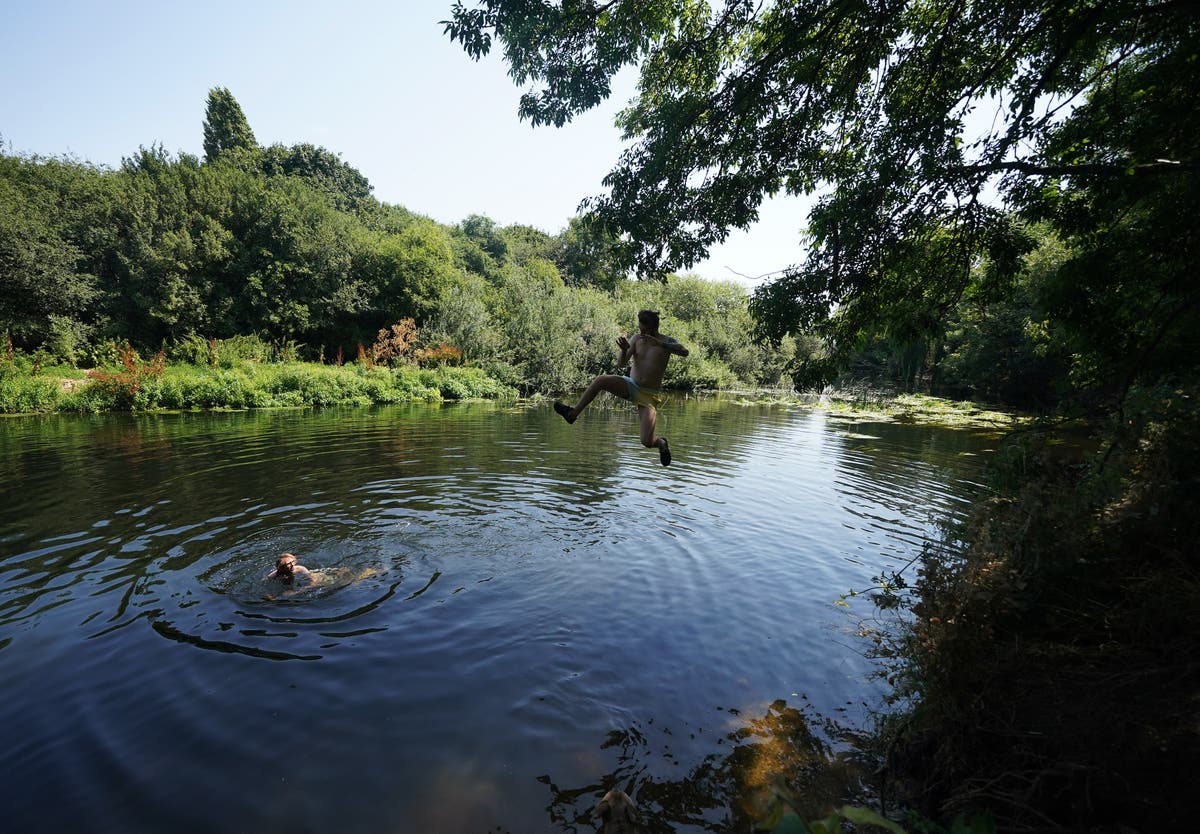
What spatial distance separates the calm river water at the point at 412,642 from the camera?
4.05 metres

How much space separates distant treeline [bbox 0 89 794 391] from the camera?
27.9m

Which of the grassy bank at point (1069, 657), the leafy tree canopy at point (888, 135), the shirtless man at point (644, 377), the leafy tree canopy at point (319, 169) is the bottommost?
the grassy bank at point (1069, 657)

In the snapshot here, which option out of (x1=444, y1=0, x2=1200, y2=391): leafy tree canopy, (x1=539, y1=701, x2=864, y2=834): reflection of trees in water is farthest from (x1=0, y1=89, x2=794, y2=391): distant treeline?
(x1=539, y1=701, x2=864, y2=834): reflection of trees in water

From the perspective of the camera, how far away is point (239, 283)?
121 feet

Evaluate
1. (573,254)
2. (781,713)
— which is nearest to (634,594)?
(781,713)

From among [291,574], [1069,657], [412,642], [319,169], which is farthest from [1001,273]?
[319,169]

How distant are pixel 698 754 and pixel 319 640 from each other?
4326 mm

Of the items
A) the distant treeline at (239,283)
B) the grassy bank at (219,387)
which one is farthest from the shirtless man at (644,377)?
the grassy bank at (219,387)

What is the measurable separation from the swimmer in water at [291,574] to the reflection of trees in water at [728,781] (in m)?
4.72

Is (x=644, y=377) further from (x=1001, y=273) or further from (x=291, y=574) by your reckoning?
(x=291, y=574)

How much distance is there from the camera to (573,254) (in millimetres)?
7523

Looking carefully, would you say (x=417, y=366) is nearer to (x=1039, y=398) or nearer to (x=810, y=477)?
(x=810, y=477)

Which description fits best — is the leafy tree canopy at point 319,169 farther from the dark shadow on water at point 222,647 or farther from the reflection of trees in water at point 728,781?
the reflection of trees in water at point 728,781

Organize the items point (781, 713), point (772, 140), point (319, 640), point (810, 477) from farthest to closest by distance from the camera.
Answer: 1. point (810, 477)
2. point (772, 140)
3. point (319, 640)
4. point (781, 713)
